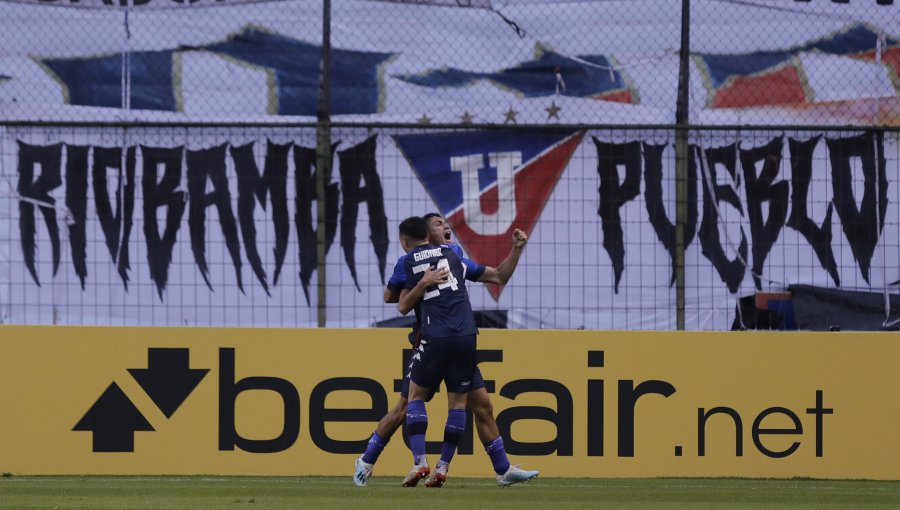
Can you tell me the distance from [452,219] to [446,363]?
374cm

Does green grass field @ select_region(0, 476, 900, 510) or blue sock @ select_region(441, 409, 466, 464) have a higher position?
blue sock @ select_region(441, 409, 466, 464)

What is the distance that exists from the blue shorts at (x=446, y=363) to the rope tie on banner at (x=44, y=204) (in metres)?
4.72

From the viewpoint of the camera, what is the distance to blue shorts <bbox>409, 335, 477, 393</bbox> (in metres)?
8.64

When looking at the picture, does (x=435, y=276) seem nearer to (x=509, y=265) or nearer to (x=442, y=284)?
(x=442, y=284)

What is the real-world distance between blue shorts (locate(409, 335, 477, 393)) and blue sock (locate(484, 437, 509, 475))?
0.38m

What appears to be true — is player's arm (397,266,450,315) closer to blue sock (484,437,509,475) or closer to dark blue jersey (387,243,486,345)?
dark blue jersey (387,243,486,345)

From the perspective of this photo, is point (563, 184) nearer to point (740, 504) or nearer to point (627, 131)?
point (627, 131)

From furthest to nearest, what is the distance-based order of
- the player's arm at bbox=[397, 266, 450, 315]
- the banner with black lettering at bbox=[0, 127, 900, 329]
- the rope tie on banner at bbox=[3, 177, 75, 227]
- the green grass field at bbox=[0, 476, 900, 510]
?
1. the banner with black lettering at bbox=[0, 127, 900, 329]
2. the rope tie on banner at bbox=[3, 177, 75, 227]
3. the player's arm at bbox=[397, 266, 450, 315]
4. the green grass field at bbox=[0, 476, 900, 510]

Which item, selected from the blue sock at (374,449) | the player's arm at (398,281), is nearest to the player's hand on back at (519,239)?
the player's arm at (398,281)

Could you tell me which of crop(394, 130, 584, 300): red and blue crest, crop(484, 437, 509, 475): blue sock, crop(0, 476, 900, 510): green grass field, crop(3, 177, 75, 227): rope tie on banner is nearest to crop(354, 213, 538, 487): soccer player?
crop(484, 437, 509, 475): blue sock

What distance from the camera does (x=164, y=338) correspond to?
35.6 feet

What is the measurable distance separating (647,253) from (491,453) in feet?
13.4

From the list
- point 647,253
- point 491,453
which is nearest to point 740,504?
point 491,453

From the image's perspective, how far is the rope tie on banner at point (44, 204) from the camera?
1211 centimetres
